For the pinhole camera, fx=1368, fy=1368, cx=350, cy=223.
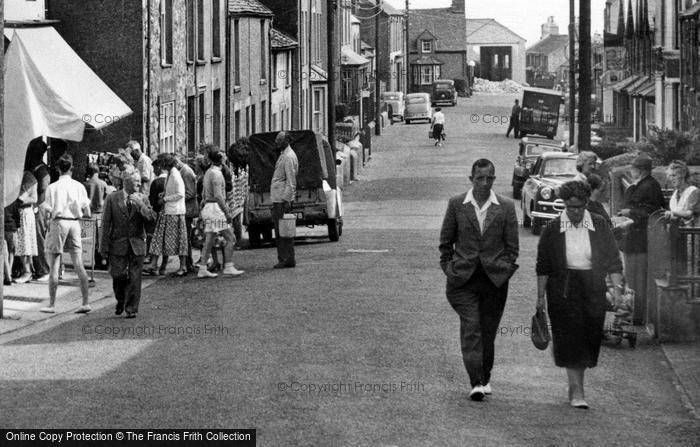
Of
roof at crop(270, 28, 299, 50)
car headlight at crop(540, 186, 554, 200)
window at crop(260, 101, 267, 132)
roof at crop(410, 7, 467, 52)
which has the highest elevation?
roof at crop(410, 7, 467, 52)

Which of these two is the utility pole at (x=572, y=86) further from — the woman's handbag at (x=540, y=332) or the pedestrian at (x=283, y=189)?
the woman's handbag at (x=540, y=332)

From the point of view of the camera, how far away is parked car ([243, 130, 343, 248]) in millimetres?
26089

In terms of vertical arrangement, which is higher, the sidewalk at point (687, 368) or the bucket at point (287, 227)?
the bucket at point (287, 227)

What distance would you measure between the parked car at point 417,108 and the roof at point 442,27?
140 feet

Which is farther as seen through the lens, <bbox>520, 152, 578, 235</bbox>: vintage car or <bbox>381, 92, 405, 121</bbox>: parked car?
<bbox>381, 92, 405, 121</bbox>: parked car

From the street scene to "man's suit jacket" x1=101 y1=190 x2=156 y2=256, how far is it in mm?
25

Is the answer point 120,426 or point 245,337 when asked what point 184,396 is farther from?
point 245,337

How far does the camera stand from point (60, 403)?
10.6m

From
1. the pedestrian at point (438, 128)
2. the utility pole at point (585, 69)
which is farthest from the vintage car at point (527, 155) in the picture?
the pedestrian at point (438, 128)

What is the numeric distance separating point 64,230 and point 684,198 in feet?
23.5

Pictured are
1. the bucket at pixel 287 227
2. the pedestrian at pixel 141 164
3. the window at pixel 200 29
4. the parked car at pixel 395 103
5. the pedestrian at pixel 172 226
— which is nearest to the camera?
the pedestrian at pixel 172 226

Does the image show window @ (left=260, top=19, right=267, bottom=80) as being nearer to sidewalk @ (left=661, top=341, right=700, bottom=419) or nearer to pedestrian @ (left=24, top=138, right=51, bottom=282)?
pedestrian @ (left=24, top=138, right=51, bottom=282)

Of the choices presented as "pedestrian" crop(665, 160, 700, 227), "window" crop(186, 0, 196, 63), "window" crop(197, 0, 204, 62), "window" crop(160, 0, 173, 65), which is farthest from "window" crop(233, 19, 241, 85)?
"pedestrian" crop(665, 160, 700, 227)

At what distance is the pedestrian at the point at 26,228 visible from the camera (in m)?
18.8
